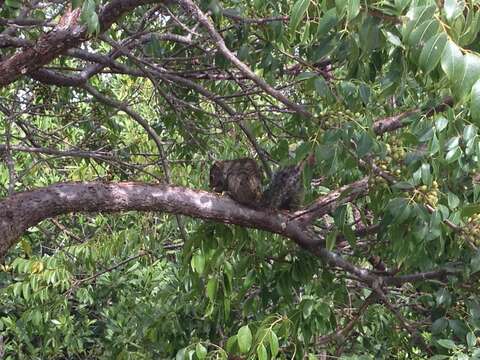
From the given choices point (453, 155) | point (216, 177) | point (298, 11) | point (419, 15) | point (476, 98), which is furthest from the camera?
point (216, 177)

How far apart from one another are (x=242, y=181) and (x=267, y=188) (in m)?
0.16

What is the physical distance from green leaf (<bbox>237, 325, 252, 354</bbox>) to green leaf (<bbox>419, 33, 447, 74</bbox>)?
1269 mm

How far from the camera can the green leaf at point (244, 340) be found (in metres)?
2.44

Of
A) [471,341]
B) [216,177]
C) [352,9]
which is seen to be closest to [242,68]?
[352,9]

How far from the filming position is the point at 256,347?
2.40 m

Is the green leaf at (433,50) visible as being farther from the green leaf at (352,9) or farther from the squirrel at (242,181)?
the squirrel at (242,181)

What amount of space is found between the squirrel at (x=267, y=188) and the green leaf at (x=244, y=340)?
0.60m

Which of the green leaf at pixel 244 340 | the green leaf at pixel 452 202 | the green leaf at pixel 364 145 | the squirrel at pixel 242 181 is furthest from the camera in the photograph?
the squirrel at pixel 242 181

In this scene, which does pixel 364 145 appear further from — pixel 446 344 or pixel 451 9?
pixel 446 344

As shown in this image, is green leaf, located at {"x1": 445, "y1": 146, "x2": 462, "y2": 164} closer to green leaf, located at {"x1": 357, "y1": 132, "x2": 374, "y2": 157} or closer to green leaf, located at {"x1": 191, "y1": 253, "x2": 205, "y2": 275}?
green leaf, located at {"x1": 357, "y1": 132, "x2": 374, "y2": 157}

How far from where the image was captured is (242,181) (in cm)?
291

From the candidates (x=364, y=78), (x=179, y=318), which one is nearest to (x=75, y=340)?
(x=179, y=318)

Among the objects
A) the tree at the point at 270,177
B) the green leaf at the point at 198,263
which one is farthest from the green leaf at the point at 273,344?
the green leaf at the point at 198,263

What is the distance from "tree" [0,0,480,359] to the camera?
6.88ft
